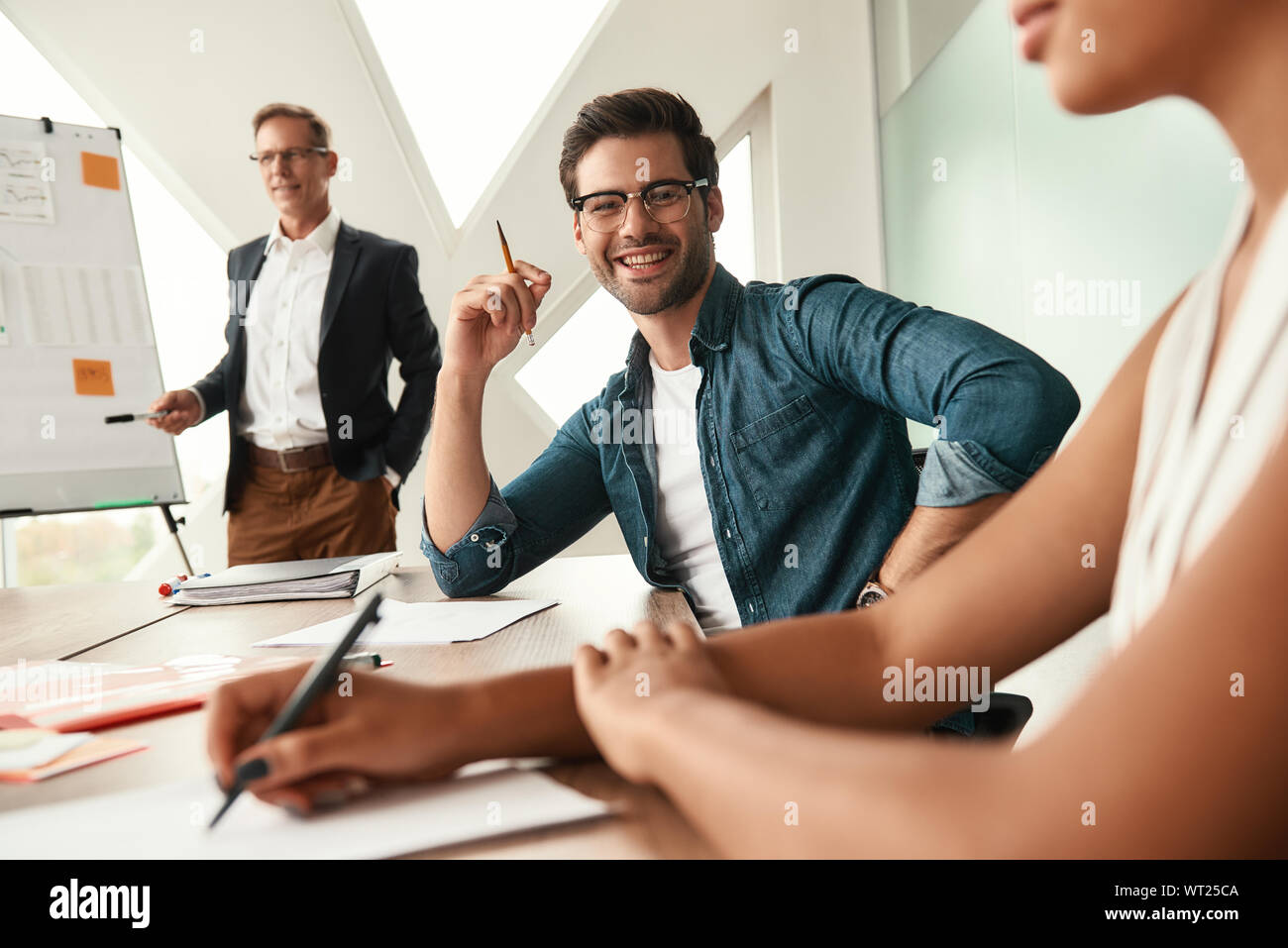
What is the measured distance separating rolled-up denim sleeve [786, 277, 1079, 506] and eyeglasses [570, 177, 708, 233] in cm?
40

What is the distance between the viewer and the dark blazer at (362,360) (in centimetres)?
296

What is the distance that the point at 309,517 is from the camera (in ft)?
9.66

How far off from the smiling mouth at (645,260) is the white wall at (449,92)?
282 centimetres

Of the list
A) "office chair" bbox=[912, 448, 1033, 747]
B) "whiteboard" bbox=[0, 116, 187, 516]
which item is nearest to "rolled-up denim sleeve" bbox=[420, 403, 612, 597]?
"office chair" bbox=[912, 448, 1033, 747]

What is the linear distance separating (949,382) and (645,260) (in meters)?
0.65

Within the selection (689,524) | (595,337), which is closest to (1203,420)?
(689,524)

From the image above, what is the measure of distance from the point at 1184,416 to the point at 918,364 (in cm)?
78

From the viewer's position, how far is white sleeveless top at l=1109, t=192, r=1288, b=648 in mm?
435

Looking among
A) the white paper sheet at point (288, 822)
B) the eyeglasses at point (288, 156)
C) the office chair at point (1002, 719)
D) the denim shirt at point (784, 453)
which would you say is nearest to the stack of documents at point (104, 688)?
the white paper sheet at point (288, 822)

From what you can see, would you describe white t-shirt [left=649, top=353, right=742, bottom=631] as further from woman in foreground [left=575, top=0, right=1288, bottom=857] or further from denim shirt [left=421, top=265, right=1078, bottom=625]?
woman in foreground [left=575, top=0, right=1288, bottom=857]

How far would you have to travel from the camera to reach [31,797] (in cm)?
63

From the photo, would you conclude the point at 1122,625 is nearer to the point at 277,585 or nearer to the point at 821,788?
Result: the point at 821,788

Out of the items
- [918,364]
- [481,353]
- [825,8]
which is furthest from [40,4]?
[918,364]

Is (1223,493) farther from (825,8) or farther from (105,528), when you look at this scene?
(105,528)
